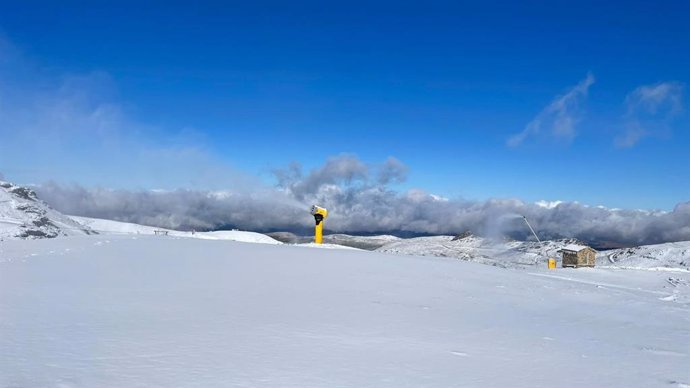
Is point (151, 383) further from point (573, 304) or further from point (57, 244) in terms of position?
point (57, 244)

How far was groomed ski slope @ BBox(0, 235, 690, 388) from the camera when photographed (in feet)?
19.9

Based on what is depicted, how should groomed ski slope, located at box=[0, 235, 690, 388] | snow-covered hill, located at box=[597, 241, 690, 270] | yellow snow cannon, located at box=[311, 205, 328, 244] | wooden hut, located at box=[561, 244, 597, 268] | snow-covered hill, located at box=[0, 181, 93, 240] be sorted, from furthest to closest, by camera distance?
snow-covered hill, located at box=[597, 241, 690, 270] → wooden hut, located at box=[561, 244, 597, 268] → yellow snow cannon, located at box=[311, 205, 328, 244] → snow-covered hill, located at box=[0, 181, 93, 240] → groomed ski slope, located at box=[0, 235, 690, 388]

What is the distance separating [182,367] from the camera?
6000mm

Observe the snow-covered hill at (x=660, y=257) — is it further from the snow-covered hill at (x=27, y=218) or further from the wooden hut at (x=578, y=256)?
the snow-covered hill at (x=27, y=218)

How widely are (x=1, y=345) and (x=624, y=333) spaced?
38.5 feet

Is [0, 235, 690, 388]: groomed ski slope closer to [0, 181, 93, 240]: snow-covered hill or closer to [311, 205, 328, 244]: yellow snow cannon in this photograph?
[0, 181, 93, 240]: snow-covered hill

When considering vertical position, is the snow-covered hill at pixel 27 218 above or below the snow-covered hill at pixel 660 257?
above

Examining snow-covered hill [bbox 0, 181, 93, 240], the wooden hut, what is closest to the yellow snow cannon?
snow-covered hill [bbox 0, 181, 93, 240]

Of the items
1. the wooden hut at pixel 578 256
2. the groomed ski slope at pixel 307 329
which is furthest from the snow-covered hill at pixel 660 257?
the groomed ski slope at pixel 307 329

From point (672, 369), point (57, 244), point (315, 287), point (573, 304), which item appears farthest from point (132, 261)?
point (672, 369)

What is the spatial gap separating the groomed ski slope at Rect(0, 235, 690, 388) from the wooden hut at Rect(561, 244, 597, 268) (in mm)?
25831

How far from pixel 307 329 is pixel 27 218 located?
2649cm

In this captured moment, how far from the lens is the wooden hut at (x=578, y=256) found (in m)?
42.6

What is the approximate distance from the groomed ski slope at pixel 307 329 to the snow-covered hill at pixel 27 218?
7.56m
